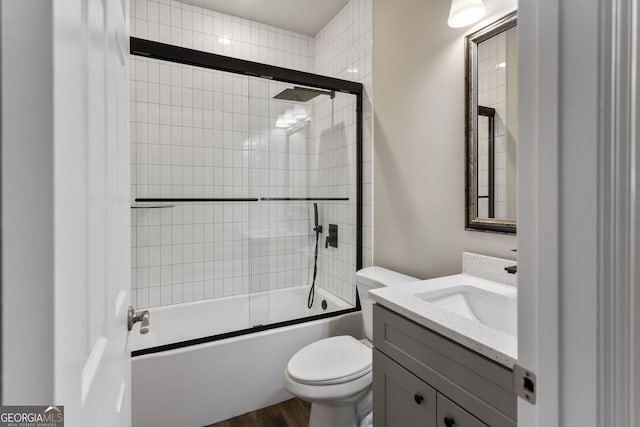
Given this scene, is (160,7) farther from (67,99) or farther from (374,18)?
(67,99)

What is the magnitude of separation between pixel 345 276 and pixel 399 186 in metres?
0.80

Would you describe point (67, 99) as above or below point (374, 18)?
below

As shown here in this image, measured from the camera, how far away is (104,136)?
588 millimetres

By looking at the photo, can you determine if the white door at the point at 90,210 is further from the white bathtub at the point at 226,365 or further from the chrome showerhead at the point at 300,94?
the chrome showerhead at the point at 300,94

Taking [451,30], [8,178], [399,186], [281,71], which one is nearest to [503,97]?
[451,30]

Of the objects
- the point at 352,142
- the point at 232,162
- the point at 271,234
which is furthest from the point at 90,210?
the point at 232,162

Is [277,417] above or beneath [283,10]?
beneath

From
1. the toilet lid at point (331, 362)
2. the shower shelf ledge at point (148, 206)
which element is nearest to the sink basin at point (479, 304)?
the toilet lid at point (331, 362)

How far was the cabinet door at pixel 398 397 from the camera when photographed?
97 cm

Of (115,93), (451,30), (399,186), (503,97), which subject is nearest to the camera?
(115,93)

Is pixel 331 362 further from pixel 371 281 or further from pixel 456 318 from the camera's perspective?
pixel 456 318

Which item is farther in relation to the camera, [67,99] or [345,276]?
[345,276]

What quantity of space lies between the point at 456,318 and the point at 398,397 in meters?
0.39

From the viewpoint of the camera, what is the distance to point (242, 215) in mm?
2502
